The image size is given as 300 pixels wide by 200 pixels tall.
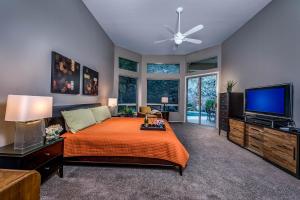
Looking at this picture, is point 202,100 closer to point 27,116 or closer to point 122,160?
point 122,160

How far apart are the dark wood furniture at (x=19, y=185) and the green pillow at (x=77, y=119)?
1.76 meters

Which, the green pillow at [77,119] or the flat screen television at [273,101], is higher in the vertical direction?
the flat screen television at [273,101]

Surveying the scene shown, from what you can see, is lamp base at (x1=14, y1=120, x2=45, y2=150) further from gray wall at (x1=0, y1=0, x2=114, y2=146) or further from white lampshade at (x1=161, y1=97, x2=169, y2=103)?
white lampshade at (x1=161, y1=97, x2=169, y2=103)

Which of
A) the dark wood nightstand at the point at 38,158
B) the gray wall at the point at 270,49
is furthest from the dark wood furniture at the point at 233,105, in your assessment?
the dark wood nightstand at the point at 38,158

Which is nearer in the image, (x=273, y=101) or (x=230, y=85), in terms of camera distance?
(x=273, y=101)

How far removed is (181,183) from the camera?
91.4 inches

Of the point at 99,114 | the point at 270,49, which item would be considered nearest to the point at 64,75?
the point at 99,114

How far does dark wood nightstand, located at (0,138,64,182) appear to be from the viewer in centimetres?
164

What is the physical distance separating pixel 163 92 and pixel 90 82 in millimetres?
4622

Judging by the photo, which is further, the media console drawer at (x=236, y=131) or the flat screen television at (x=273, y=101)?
the media console drawer at (x=236, y=131)

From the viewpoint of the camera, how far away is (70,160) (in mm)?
2660

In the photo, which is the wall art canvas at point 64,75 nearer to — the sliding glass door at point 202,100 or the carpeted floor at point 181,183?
the carpeted floor at point 181,183

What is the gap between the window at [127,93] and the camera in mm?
7333

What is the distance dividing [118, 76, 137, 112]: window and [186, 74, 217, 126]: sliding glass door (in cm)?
255
